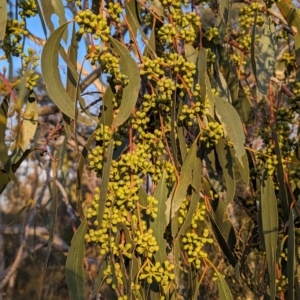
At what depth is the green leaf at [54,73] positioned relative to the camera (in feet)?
2.98

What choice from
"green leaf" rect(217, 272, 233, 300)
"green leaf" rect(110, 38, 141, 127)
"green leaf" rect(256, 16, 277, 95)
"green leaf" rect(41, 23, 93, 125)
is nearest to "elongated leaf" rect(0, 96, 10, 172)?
"green leaf" rect(41, 23, 93, 125)

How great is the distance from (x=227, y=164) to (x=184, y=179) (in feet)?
0.46

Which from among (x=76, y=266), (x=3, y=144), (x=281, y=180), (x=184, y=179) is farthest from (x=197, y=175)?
(x=3, y=144)

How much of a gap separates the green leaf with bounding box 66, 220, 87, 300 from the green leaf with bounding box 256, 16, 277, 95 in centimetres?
60

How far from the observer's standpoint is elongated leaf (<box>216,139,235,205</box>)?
988mm

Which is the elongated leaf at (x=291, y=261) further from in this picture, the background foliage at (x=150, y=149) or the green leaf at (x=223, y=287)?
the green leaf at (x=223, y=287)

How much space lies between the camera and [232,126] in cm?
95

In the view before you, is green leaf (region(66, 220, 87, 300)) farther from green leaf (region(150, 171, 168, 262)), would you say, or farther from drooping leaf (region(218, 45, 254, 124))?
drooping leaf (region(218, 45, 254, 124))

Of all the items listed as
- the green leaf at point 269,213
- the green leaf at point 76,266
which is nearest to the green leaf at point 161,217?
the green leaf at point 76,266

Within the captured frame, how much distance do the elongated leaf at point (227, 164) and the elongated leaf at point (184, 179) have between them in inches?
2.4

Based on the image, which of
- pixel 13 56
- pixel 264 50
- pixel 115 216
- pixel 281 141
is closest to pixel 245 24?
pixel 264 50

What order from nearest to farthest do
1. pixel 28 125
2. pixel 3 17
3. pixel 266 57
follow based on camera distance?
pixel 3 17 < pixel 28 125 < pixel 266 57

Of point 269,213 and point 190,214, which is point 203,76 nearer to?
point 190,214

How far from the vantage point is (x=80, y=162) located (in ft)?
3.14
